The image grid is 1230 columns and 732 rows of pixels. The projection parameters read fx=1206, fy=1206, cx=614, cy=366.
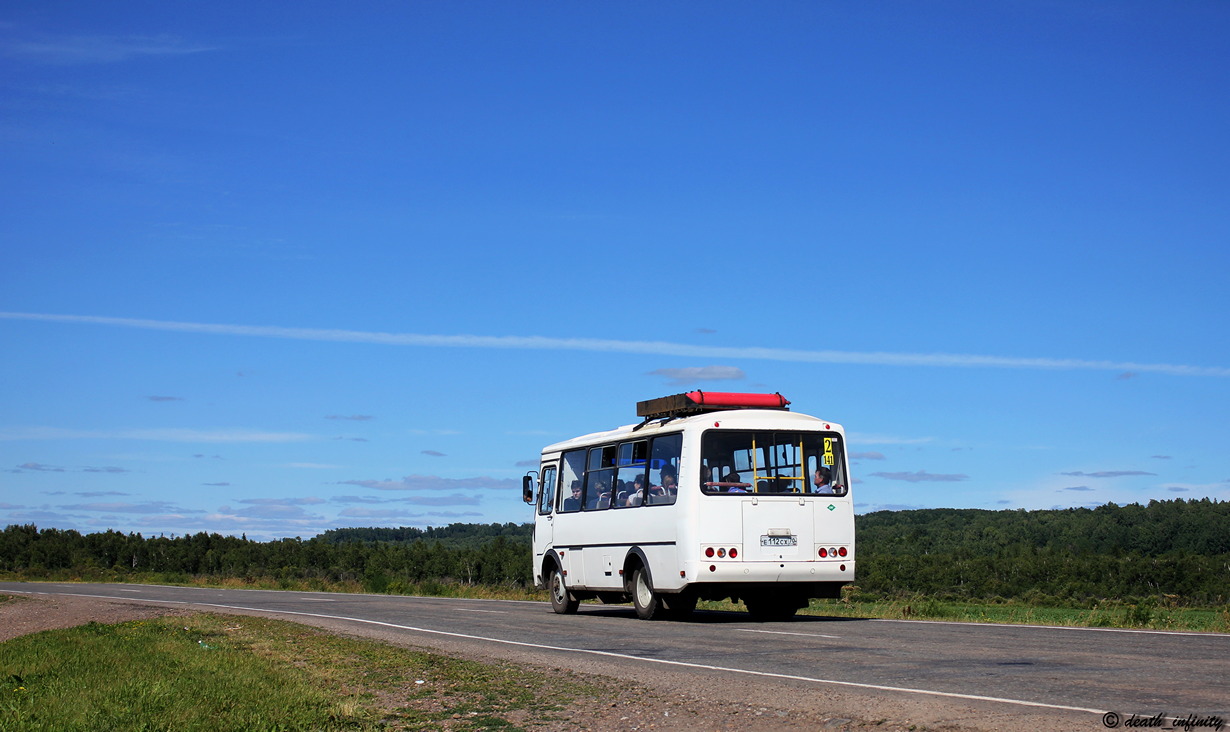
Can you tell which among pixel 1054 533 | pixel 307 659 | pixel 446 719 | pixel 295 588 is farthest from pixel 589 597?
pixel 1054 533

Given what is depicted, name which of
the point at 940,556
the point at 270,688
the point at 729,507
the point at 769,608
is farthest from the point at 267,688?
the point at 940,556

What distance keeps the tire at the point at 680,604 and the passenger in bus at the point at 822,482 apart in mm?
2683

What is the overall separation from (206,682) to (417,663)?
257 centimetres

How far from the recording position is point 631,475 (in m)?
21.1

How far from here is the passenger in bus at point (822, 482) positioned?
64.3ft

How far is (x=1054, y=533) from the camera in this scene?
10538 cm

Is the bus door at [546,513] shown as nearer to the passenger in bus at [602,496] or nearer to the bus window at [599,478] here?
the bus window at [599,478]

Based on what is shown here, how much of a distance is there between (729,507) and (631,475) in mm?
2512

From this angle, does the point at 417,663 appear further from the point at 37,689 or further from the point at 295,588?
the point at 295,588

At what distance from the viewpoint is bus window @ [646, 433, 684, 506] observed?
1964cm

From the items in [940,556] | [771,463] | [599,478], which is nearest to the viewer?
[771,463]

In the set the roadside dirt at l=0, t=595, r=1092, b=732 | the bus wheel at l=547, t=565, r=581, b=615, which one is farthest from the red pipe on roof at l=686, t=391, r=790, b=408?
the roadside dirt at l=0, t=595, r=1092, b=732

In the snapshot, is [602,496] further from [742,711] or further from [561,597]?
[742,711]

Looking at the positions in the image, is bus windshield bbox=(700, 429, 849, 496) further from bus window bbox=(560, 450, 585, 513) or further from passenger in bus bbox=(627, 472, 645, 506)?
bus window bbox=(560, 450, 585, 513)
